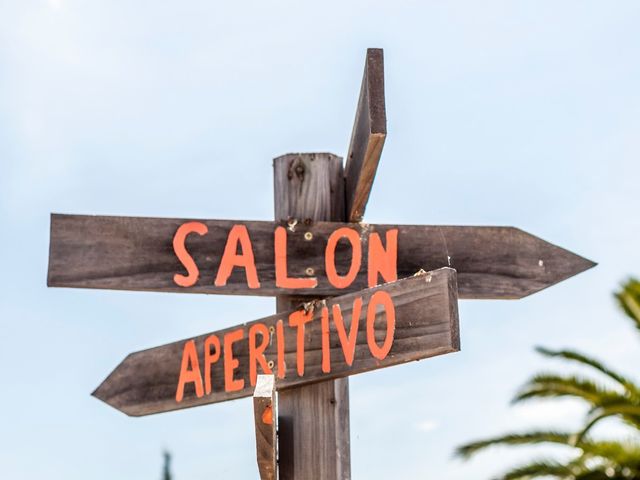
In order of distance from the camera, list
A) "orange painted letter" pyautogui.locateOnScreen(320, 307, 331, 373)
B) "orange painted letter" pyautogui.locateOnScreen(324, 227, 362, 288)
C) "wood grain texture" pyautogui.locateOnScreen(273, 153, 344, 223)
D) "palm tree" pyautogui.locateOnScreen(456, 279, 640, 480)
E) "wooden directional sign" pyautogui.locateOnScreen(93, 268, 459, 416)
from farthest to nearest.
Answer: "palm tree" pyautogui.locateOnScreen(456, 279, 640, 480) < "wood grain texture" pyautogui.locateOnScreen(273, 153, 344, 223) < "orange painted letter" pyautogui.locateOnScreen(324, 227, 362, 288) < "orange painted letter" pyautogui.locateOnScreen(320, 307, 331, 373) < "wooden directional sign" pyautogui.locateOnScreen(93, 268, 459, 416)

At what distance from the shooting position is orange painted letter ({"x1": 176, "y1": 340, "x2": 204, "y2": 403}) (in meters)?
3.58

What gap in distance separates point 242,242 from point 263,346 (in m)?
0.38

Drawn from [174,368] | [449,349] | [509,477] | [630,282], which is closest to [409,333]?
[449,349]

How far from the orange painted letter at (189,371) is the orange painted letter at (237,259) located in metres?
0.29

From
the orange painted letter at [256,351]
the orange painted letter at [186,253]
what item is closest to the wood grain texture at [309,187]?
the orange painted letter at [186,253]

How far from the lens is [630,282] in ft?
38.0

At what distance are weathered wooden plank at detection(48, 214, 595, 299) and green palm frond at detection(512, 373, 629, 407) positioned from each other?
7708 mm

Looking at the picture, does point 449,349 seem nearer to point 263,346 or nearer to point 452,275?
point 452,275

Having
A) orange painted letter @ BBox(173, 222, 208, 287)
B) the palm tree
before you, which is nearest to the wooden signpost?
orange painted letter @ BBox(173, 222, 208, 287)

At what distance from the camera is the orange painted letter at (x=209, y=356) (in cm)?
355

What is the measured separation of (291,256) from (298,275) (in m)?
0.08

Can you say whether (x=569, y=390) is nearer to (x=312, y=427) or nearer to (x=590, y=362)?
(x=590, y=362)

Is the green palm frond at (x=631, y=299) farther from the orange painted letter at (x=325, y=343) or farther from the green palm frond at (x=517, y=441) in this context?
the orange painted letter at (x=325, y=343)

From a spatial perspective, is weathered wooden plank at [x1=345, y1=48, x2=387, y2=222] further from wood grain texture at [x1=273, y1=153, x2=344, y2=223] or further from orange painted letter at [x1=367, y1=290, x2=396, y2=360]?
orange painted letter at [x1=367, y1=290, x2=396, y2=360]
